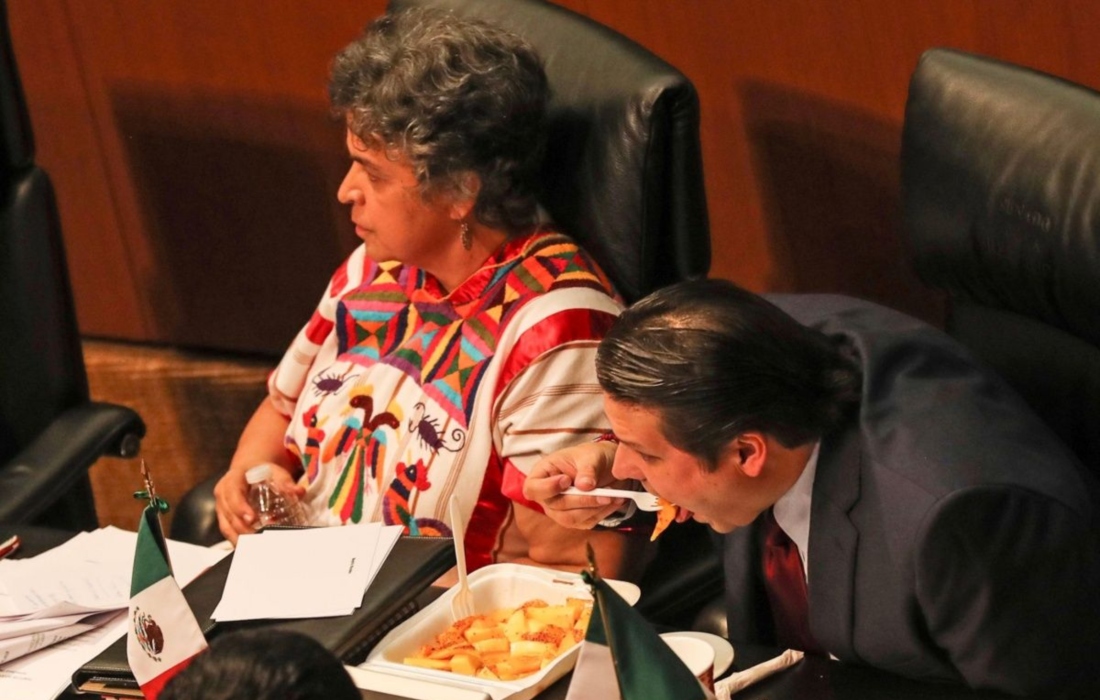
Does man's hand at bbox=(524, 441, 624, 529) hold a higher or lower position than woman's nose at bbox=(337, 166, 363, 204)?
lower

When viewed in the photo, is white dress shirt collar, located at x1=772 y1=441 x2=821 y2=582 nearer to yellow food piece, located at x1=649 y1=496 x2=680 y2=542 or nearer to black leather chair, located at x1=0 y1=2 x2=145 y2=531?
yellow food piece, located at x1=649 y1=496 x2=680 y2=542

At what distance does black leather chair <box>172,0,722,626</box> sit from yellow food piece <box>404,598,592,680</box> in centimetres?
30

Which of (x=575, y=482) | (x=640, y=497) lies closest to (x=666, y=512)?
(x=640, y=497)

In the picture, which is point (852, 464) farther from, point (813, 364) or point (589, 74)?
point (589, 74)

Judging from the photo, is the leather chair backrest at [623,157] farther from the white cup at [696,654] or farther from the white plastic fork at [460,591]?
the white cup at [696,654]

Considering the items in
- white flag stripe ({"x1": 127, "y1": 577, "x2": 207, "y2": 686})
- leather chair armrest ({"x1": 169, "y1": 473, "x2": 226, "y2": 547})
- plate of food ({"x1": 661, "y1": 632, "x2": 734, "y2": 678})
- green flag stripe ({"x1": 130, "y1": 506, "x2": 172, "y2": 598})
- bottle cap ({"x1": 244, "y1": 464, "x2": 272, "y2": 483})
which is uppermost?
green flag stripe ({"x1": 130, "y1": 506, "x2": 172, "y2": 598})

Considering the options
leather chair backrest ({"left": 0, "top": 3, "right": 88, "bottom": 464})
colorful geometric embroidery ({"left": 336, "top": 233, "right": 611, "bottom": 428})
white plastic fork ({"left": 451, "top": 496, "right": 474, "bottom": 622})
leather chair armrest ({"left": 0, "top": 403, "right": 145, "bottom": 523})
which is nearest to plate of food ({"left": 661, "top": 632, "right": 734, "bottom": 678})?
white plastic fork ({"left": 451, "top": 496, "right": 474, "bottom": 622})

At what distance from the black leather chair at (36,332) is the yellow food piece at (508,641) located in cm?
98

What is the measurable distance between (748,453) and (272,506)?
920mm

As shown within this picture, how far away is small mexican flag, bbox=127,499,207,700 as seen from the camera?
5.01ft

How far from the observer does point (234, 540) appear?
2.19m

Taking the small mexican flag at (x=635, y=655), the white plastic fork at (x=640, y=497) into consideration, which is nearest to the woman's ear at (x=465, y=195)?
the white plastic fork at (x=640, y=497)

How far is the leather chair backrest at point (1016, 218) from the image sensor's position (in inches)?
60.9

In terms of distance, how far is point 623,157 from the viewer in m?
1.96
